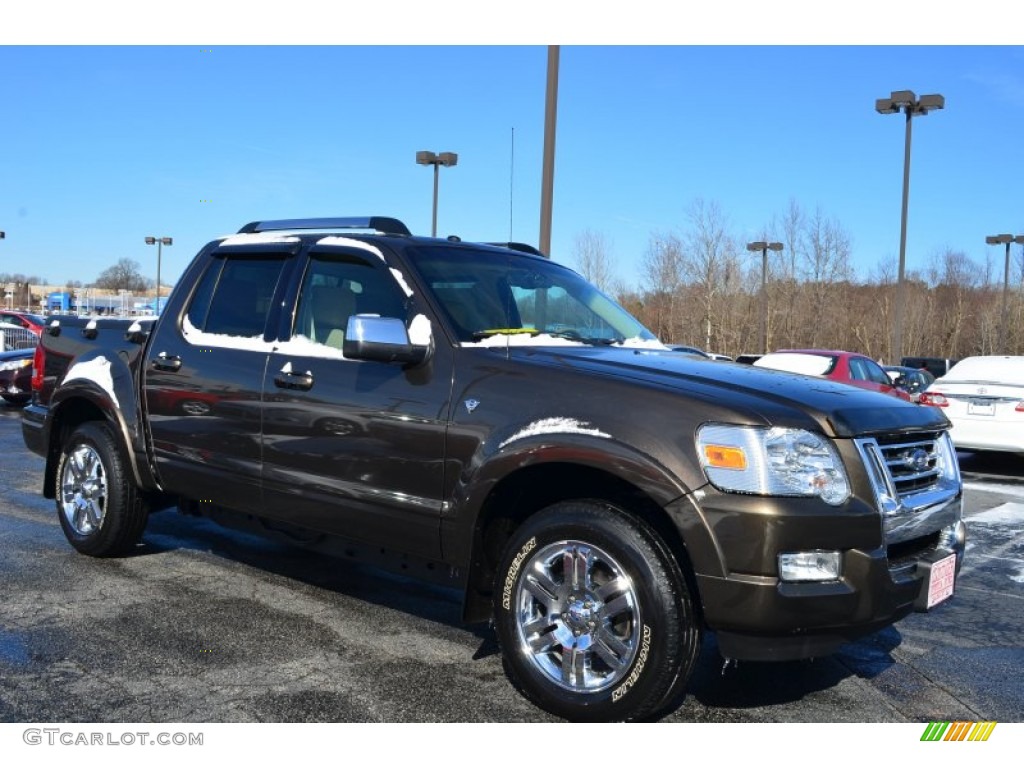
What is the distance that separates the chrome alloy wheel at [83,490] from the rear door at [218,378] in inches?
28.8

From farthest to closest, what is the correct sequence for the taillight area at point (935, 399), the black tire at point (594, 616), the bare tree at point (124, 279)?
1. the bare tree at point (124, 279)
2. the taillight area at point (935, 399)
3. the black tire at point (594, 616)

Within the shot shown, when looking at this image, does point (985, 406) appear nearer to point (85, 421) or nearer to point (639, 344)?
point (639, 344)

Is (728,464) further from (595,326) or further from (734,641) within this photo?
(595,326)

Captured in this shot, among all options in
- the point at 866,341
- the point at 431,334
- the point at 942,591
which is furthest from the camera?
the point at 866,341

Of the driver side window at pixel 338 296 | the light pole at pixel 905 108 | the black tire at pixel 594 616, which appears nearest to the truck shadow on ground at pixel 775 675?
the black tire at pixel 594 616

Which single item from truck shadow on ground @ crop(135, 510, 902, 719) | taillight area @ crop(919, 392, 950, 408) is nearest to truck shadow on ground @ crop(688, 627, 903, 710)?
truck shadow on ground @ crop(135, 510, 902, 719)

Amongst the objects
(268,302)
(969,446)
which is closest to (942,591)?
(268,302)

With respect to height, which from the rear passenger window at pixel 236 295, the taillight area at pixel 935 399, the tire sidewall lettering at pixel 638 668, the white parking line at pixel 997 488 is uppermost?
the rear passenger window at pixel 236 295

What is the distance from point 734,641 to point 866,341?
5209 centimetres

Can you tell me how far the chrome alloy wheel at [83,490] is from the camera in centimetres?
573

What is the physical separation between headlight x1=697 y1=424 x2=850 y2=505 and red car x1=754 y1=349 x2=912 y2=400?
1078 cm

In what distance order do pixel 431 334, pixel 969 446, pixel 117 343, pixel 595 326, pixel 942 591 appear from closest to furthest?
pixel 942 591
pixel 431 334
pixel 595 326
pixel 117 343
pixel 969 446

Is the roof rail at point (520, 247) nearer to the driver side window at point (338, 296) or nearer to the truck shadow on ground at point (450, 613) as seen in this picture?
the driver side window at point (338, 296)
